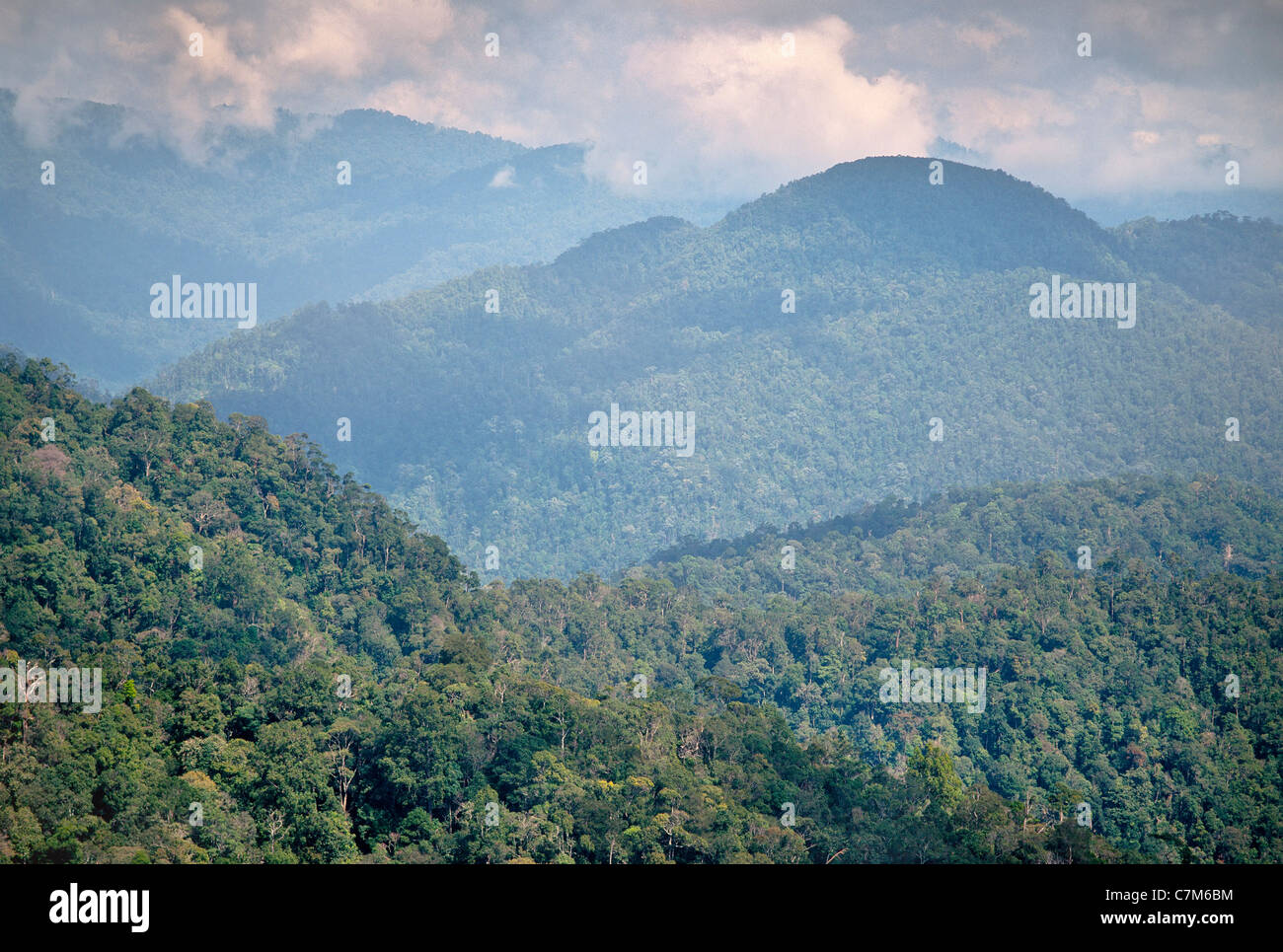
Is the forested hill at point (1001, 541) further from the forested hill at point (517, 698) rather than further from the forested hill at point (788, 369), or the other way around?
the forested hill at point (788, 369)

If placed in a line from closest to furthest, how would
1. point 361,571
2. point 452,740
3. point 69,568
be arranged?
point 452,740 < point 69,568 < point 361,571

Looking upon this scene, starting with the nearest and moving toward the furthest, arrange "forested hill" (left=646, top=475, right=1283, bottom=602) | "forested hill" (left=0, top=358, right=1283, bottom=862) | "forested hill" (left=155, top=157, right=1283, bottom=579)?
"forested hill" (left=0, top=358, right=1283, bottom=862) < "forested hill" (left=646, top=475, right=1283, bottom=602) < "forested hill" (left=155, top=157, right=1283, bottom=579)

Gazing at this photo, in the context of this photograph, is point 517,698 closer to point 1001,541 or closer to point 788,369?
point 1001,541

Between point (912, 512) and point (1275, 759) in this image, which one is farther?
point (912, 512)

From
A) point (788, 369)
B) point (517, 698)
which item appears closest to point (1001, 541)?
point (517, 698)

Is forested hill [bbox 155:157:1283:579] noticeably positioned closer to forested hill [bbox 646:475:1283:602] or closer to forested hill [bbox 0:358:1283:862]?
forested hill [bbox 646:475:1283:602]

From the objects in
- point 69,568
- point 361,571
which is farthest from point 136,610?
point 361,571

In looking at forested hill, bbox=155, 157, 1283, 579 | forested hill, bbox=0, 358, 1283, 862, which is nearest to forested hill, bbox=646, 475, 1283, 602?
forested hill, bbox=0, 358, 1283, 862

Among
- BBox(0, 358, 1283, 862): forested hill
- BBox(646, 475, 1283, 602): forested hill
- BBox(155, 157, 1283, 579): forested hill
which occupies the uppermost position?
BBox(155, 157, 1283, 579): forested hill
